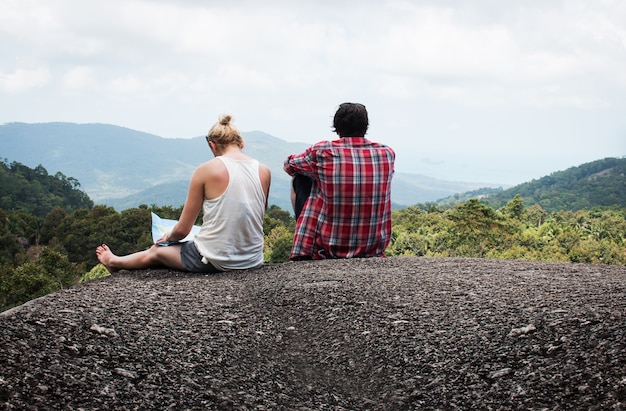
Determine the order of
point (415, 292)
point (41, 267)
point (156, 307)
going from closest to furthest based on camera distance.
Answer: point (156, 307), point (415, 292), point (41, 267)

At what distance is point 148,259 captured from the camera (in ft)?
18.9

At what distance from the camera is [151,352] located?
11.6 feet

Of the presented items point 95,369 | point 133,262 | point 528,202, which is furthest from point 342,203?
point 528,202

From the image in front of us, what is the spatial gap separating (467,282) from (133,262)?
10.4 ft

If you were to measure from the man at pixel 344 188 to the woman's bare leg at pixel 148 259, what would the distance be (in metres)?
1.34

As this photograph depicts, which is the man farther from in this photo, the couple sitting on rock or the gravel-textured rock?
the gravel-textured rock

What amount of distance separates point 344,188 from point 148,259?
80.8 inches

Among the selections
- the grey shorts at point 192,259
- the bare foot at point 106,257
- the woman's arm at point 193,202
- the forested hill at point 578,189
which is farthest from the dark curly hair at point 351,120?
the forested hill at point 578,189

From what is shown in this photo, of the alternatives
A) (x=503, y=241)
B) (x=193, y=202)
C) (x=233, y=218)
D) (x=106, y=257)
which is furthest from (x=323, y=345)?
(x=503, y=241)

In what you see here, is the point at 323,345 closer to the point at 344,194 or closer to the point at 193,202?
the point at 193,202

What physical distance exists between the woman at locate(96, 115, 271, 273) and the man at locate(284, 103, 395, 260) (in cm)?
58

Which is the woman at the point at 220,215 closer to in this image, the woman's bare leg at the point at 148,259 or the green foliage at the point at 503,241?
the woman's bare leg at the point at 148,259

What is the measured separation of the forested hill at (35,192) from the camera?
85.7 m

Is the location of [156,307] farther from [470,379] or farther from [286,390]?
[470,379]
